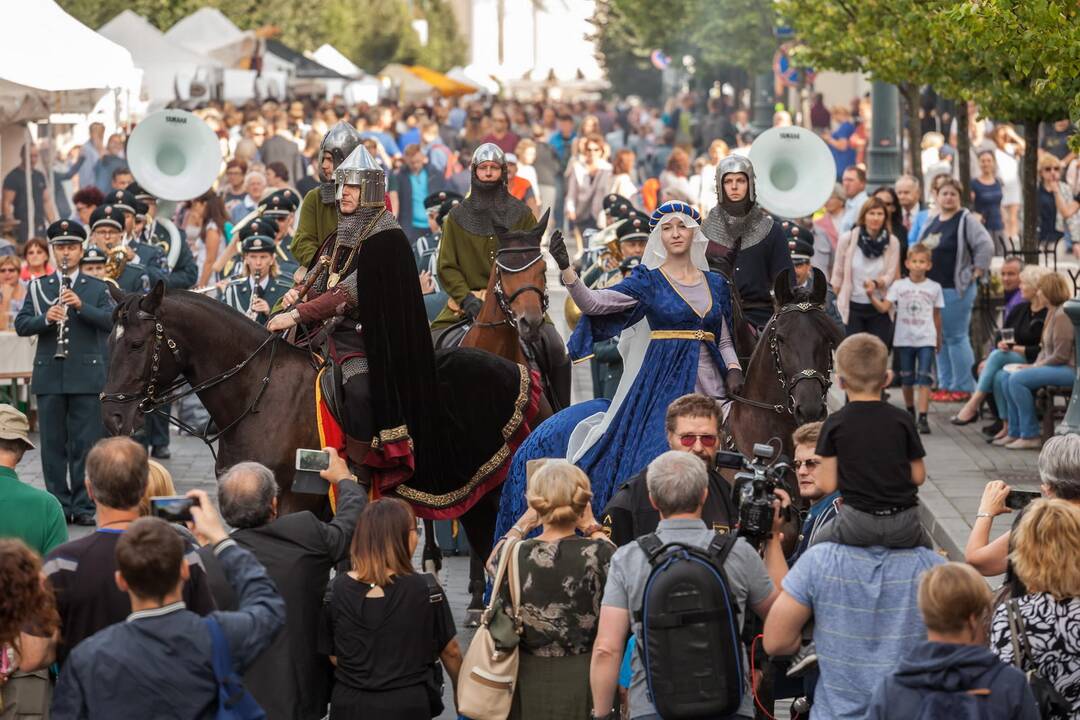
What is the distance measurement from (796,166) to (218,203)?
21.4 ft

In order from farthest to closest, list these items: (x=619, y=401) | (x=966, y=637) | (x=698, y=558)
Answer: (x=619, y=401) → (x=698, y=558) → (x=966, y=637)

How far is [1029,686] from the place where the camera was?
6055mm

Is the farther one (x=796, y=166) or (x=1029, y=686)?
(x=796, y=166)

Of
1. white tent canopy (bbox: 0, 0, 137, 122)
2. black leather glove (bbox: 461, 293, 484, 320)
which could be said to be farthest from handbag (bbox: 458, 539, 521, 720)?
white tent canopy (bbox: 0, 0, 137, 122)

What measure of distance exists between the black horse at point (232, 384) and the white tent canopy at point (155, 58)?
28936 mm

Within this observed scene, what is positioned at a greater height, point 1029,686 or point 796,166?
point 796,166

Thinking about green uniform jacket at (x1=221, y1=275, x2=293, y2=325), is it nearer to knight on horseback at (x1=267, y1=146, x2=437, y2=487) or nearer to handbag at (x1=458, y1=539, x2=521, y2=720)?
knight on horseback at (x1=267, y1=146, x2=437, y2=487)

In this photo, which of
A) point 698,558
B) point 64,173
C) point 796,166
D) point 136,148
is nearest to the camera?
point 698,558

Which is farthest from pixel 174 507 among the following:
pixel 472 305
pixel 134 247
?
pixel 134 247

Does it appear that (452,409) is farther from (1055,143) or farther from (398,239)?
(1055,143)

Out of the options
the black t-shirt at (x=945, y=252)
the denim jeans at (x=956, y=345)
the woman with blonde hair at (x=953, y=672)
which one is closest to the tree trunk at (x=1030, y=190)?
the black t-shirt at (x=945, y=252)

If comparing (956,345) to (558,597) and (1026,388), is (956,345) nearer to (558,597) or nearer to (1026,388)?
(1026,388)

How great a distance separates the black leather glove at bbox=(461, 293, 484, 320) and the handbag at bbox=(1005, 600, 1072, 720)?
6537 mm

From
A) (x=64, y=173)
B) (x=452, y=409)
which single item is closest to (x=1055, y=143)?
(x=64, y=173)
